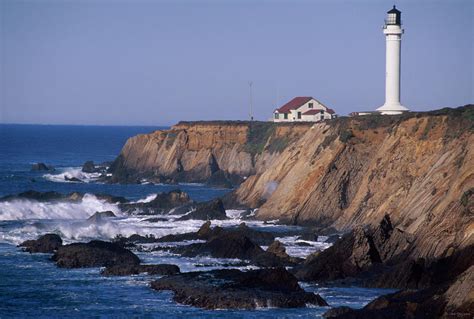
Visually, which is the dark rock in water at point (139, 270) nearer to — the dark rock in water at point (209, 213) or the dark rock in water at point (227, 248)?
the dark rock in water at point (227, 248)

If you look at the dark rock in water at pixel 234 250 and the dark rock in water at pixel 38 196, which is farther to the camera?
the dark rock in water at pixel 38 196

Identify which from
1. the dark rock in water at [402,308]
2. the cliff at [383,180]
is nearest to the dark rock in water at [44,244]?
the cliff at [383,180]

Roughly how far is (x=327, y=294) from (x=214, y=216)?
28217 millimetres

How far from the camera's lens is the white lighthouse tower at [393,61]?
82.8 metres

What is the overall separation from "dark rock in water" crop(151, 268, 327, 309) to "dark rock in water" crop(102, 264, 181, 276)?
7.06ft

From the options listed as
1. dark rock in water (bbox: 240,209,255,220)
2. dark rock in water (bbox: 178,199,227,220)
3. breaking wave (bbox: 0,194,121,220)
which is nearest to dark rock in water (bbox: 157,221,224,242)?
dark rock in water (bbox: 178,199,227,220)

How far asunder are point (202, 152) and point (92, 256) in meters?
59.9

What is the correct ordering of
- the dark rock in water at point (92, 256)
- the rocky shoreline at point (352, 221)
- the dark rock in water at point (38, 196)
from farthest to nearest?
the dark rock in water at point (38, 196) → the dark rock in water at point (92, 256) → the rocky shoreline at point (352, 221)

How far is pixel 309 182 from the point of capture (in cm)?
6812

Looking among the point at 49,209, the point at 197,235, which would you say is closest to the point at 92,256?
the point at 197,235

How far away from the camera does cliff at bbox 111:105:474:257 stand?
46.8 metres

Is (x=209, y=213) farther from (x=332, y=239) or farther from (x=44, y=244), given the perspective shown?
(x=44, y=244)

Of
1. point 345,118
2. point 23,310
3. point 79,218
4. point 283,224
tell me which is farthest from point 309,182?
point 23,310

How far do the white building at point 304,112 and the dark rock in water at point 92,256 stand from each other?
5921 cm
